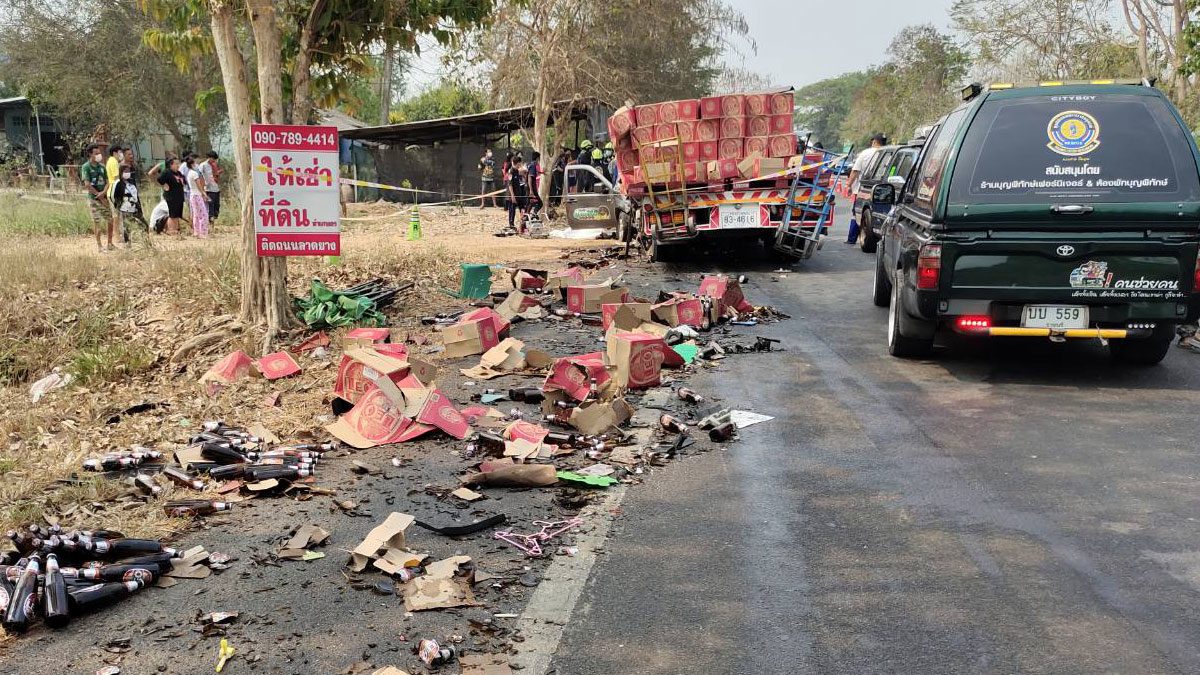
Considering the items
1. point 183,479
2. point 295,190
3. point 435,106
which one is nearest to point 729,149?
point 295,190

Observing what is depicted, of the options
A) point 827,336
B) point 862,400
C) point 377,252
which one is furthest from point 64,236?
Answer: point 862,400

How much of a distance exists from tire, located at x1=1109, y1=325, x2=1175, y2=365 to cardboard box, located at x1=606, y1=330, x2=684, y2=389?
12.8 ft

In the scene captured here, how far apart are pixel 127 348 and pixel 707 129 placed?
27.2 feet

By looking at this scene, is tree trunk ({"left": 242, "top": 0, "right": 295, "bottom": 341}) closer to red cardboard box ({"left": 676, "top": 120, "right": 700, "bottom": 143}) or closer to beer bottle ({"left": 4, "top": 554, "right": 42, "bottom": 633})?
beer bottle ({"left": 4, "top": 554, "right": 42, "bottom": 633})

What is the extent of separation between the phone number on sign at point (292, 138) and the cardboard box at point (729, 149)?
6926mm

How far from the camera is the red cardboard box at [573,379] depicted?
6.79 m

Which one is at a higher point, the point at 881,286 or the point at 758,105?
the point at 758,105

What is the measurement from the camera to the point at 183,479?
5227mm

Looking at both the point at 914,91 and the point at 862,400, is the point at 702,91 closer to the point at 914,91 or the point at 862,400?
the point at 914,91

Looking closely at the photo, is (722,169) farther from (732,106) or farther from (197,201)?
(197,201)

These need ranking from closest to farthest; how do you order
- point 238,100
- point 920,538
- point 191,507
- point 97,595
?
point 97,595 < point 920,538 < point 191,507 < point 238,100

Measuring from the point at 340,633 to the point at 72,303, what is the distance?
9.85 meters

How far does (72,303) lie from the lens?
11617 mm

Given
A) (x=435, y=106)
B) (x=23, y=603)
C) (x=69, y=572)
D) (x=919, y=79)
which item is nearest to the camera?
(x=23, y=603)
